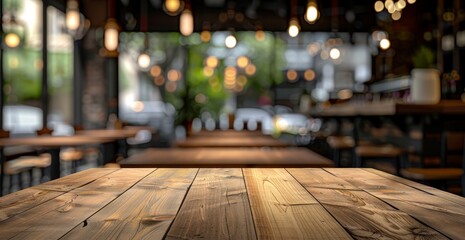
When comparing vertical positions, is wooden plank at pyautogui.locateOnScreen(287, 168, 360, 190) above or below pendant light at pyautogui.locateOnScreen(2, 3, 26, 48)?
below

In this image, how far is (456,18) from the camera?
829cm

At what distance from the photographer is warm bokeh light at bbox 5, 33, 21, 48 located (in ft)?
21.6

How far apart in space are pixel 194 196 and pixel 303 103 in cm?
933

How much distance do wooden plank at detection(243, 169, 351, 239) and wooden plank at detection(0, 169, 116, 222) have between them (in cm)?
53

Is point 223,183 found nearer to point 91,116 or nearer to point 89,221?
point 89,221

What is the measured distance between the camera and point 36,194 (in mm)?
1354

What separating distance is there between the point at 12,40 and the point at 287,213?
21.3 ft

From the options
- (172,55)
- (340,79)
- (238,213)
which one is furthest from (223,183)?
(340,79)

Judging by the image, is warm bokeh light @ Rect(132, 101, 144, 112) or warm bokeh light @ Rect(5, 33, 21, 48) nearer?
warm bokeh light @ Rect(5, 33, 21, 48)

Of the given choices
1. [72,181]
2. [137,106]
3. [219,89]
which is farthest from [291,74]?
[72,181]

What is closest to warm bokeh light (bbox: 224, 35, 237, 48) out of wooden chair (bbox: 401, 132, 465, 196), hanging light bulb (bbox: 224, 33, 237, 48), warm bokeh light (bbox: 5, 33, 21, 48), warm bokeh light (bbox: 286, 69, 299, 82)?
hanging light bulb (bbox: 224, 33, 237, 48)

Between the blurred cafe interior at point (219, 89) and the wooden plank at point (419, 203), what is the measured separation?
785 mm

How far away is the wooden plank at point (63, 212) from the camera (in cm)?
93

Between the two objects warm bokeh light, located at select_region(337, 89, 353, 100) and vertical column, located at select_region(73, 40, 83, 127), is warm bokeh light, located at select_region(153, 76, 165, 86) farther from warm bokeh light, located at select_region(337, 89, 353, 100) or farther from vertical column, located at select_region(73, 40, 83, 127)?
warm bokeh light, located at select_region(337, 89, 353, 100)
